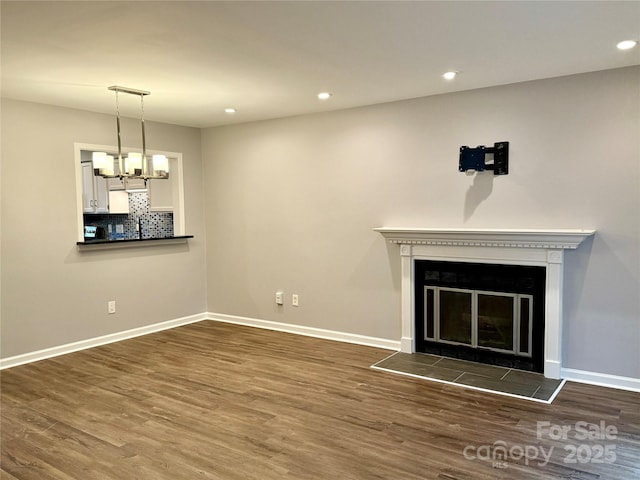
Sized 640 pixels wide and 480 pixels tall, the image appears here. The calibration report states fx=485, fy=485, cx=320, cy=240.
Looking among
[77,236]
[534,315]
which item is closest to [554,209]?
[534,315]

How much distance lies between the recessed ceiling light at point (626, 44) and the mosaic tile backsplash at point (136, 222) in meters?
5.31

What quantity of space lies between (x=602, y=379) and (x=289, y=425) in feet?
7.84

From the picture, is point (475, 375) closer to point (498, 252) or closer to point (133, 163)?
point (498, 252)

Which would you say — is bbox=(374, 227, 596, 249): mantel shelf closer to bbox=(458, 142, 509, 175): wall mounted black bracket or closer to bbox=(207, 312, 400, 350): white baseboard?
bbox=(458, 142, 509, 175): wall mounted black bracket

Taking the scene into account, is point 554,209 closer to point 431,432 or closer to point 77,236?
point 431,432

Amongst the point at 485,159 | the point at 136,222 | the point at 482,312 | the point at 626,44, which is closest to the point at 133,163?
the point at 485,159

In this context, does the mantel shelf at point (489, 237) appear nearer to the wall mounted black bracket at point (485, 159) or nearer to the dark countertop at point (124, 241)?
the wall mounted black bracket at point (485, 159)

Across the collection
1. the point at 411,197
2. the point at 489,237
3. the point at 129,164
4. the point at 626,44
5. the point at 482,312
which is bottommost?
the point at 482,312

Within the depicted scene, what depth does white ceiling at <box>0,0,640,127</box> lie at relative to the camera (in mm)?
2406

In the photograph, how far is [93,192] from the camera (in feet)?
21.2

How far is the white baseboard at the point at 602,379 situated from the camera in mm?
3531

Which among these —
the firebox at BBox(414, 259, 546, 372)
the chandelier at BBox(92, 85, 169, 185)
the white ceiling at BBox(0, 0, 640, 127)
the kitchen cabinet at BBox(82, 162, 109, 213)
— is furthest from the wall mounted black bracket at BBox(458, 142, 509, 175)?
the kitchen cabinet at BBox(82, 162, 109, 213)

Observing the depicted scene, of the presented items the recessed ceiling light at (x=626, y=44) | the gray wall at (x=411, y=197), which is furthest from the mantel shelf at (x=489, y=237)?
the recessed ceiling light at (x=626, y=44)

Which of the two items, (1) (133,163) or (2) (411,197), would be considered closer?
(1) (133,163)
